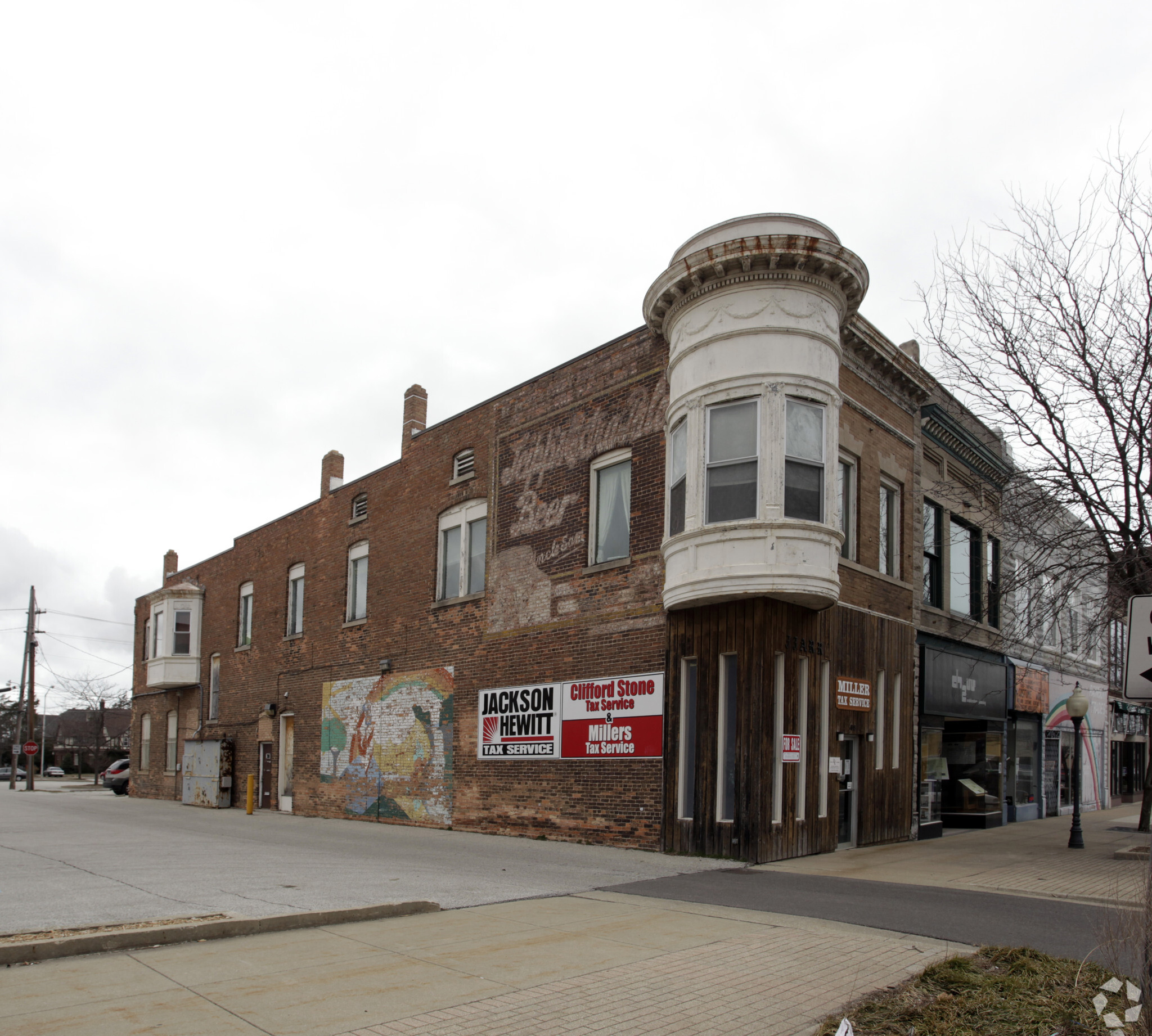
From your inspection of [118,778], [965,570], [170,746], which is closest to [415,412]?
[965,570]

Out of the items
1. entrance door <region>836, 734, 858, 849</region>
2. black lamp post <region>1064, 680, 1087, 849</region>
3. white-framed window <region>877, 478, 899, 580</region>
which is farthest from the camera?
white-framed window <region>877, 478, 899, 580</region>

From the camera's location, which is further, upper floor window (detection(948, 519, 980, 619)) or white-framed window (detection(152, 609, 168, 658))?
white-framed window (detection(152, 609, 168, 658))

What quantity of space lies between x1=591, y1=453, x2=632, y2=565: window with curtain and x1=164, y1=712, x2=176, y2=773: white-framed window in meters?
24.3

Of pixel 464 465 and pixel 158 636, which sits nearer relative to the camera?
pixel 464 465

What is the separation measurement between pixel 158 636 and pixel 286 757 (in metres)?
10.5

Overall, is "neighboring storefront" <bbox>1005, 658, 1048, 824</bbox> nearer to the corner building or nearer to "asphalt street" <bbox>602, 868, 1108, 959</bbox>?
the corner building

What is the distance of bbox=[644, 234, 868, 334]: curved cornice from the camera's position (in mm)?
14258

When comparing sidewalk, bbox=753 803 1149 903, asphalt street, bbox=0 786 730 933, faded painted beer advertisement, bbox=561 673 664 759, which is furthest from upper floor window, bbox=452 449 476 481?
sidewalk, bbox=753 803 1149 903

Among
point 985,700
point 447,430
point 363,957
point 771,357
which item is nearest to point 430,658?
point 447,430

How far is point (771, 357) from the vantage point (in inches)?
564

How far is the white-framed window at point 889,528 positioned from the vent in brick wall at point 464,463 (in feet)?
26.6

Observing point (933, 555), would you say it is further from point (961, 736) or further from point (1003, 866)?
point (1003, 866)

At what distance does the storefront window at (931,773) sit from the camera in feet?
60.7

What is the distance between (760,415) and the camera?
558 inches
